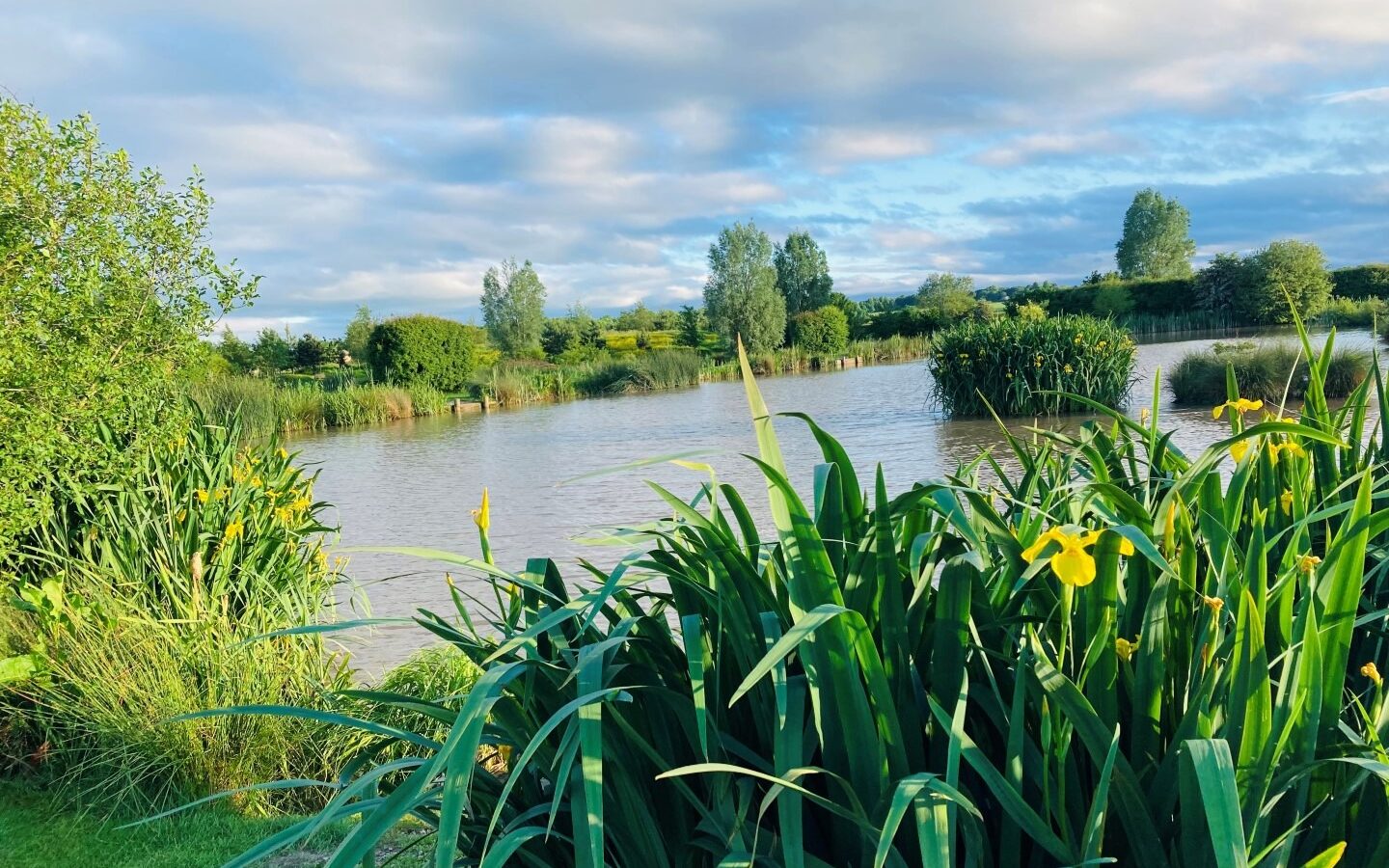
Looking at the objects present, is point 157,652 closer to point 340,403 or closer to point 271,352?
point 340,403

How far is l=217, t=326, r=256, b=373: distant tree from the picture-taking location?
32.4m

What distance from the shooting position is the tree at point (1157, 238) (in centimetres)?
6900

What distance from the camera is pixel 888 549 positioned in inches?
52.3

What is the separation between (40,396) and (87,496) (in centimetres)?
62

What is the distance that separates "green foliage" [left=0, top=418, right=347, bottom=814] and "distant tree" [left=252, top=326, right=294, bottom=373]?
3126cm

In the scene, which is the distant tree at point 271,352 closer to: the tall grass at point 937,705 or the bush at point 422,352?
the bush at point 422,352

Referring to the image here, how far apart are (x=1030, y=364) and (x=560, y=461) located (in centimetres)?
712

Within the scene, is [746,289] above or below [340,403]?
above

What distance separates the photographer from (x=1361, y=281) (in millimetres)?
43469

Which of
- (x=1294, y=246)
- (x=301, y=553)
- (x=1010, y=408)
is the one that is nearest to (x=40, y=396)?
(x=301, y=553)

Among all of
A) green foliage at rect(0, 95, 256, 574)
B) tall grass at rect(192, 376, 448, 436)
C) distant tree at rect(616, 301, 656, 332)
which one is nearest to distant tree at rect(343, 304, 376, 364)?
tall grass at rect(192, 376, 448, 436)

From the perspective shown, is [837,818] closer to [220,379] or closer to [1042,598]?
[1042,598]

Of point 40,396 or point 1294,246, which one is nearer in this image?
point 40,396

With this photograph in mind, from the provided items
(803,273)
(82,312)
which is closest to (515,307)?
(803,273)
